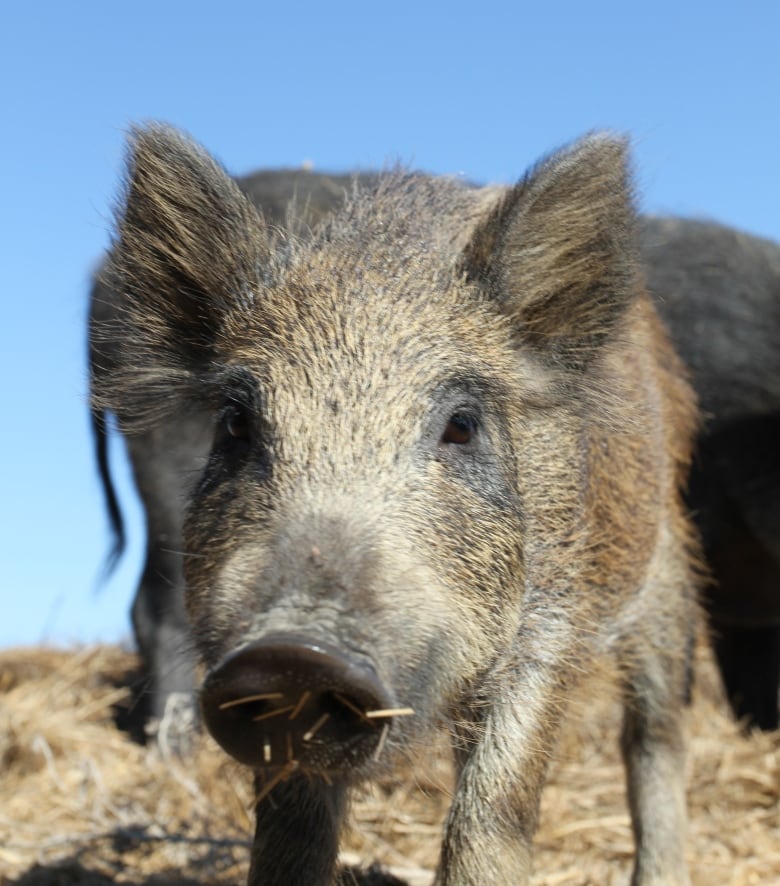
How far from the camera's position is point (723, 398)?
7855mm

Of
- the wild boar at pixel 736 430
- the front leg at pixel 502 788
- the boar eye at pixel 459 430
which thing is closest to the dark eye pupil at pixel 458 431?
the boar eye at pixel 459 430

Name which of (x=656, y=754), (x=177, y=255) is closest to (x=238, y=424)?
(x=177, y=255)

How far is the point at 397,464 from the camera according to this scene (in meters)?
3.04

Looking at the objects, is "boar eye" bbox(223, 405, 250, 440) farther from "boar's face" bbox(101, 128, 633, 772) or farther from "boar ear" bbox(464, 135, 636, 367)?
"boar ear" bbox(464, 135, 636, 367)

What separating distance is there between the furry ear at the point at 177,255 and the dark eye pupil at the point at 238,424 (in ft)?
1.23

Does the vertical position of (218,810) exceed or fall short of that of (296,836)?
it falls short

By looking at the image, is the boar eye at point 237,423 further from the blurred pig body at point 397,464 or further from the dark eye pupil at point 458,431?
the dark eye pupil at point 458,431

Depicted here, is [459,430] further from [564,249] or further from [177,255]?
[177,255]

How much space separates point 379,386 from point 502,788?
41.1 inches

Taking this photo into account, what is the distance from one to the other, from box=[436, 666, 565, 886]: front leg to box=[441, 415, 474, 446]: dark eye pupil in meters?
0.62

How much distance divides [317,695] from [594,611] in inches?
62.0

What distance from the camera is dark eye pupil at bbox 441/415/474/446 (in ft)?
10.6

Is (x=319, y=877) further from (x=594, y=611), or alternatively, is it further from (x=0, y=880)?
(x=0, y=880)

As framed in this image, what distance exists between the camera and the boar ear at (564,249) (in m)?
3.56
